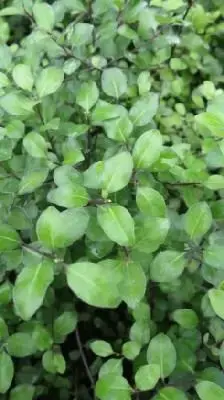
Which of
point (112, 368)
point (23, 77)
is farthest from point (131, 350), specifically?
point (23, 77)

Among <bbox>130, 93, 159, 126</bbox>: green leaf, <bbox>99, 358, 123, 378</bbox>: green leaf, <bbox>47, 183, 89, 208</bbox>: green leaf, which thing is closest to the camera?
<bbox>47, 183, 89, 208</bbox>: green leaf

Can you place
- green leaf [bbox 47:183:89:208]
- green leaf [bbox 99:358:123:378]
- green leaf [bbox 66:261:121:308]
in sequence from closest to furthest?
green leaf [bbox 66:261:121:308] → green leaf [bbox 47:183:89:208] → green leaf [bbox 99:358:123:378]

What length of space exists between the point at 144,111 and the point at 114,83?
0.13 meters

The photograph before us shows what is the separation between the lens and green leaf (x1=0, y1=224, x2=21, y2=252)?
0.86 metres

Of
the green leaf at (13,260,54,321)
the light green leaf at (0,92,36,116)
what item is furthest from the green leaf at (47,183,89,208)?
the light green leaf at (0,92,36,116)

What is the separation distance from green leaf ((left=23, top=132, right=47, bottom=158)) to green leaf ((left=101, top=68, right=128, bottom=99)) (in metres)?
0.22

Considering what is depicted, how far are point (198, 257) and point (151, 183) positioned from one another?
18 centimetres

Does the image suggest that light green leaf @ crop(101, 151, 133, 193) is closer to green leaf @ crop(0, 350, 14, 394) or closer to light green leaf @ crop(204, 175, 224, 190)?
light green leaf @ crop(204, 175, 224, 190)

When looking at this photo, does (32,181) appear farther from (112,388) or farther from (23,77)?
(112,388)

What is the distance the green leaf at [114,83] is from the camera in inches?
45.9

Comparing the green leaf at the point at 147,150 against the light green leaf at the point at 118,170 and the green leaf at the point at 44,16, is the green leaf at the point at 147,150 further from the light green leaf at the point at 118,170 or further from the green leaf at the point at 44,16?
the green leaf at the point at 44,16

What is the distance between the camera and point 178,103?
1643mm

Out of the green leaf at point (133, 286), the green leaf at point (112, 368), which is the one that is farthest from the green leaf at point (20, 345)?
the green leaf at point (133, 286)

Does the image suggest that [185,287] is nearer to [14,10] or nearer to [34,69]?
[34,69]
